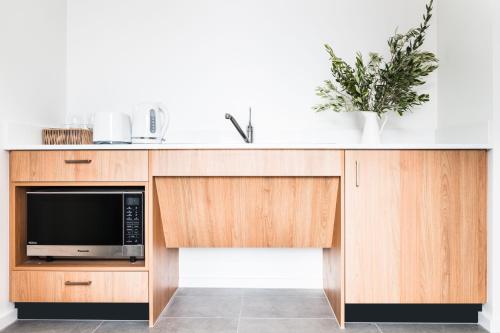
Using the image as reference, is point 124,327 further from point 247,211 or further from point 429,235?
point 429,235

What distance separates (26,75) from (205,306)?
1.60 meters

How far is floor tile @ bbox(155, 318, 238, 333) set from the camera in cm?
203

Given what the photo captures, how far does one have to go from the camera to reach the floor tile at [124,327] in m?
Result: 2.03

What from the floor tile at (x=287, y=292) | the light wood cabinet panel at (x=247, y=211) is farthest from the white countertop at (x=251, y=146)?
the floor tile at (x=287, y=292)

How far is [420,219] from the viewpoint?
6.72ft

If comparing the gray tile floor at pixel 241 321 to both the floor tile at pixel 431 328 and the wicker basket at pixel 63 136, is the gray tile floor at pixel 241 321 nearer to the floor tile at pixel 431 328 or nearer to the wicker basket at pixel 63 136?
the floor tile at pixel 431 328

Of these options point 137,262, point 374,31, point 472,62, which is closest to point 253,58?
point 374,31

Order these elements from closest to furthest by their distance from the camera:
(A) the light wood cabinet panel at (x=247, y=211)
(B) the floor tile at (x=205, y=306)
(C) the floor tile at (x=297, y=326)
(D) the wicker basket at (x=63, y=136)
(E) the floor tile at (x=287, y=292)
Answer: (C) the floor tile at (x=297, y=326) < (A) the light wood cabinet panel at (x=247, y=211) < (B) the floor tile at (x=205, y=306) < (D) the wicker basket at (x=63, y=136) < (E) the floor tile at (x=287, y=292)

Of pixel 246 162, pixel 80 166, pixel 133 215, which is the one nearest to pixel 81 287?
pixel 133 215

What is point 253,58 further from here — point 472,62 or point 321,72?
point 472,62

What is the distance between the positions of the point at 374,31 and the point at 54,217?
2.16 metres

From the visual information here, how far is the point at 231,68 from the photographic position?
2674 millimetres

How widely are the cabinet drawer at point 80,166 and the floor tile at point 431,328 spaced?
1.43 metres

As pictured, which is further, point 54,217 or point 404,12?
point 404,12
